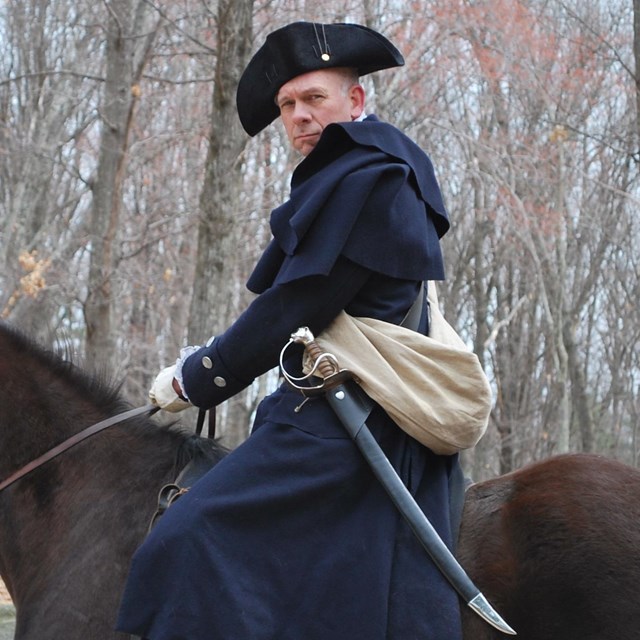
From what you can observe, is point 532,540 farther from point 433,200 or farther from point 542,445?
point 542,445

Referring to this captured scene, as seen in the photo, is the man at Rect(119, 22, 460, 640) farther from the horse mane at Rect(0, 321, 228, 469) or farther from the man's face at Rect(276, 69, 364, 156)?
the horse mane at Rect(0, 321, 228, 469)

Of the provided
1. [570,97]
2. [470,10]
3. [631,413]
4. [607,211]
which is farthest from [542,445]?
[470,10]

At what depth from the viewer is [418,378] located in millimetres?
2857

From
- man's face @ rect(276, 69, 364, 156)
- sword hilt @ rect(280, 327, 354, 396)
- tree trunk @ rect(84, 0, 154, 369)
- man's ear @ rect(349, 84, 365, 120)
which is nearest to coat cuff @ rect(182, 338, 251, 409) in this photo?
sword hilt @ rect(280, 327, 354, 396)

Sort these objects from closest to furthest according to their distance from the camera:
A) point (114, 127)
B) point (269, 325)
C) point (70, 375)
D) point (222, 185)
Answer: point (269, 325) < point (70, 375) < point (222, 185) < point (114, 127)

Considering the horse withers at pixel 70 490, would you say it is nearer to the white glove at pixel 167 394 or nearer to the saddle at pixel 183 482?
the saddle at pixel 183 482

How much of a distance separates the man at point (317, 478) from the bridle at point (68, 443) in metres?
0.44

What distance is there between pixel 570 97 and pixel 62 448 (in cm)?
1624

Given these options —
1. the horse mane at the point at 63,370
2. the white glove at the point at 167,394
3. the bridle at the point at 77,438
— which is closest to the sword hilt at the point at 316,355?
the white glove at the point at 167,394

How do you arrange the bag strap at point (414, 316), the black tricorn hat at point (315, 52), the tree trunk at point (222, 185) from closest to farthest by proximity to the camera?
the bag strap at point (414, 316) < the black tricorn hat at point (315, 52) < the tree trunk at point (222, 185)

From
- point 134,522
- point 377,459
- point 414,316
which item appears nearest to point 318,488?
point 377,459

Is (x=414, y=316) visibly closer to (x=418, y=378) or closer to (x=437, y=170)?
(x=418, y=378)

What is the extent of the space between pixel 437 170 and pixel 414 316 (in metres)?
15.3

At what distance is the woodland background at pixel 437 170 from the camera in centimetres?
1311
